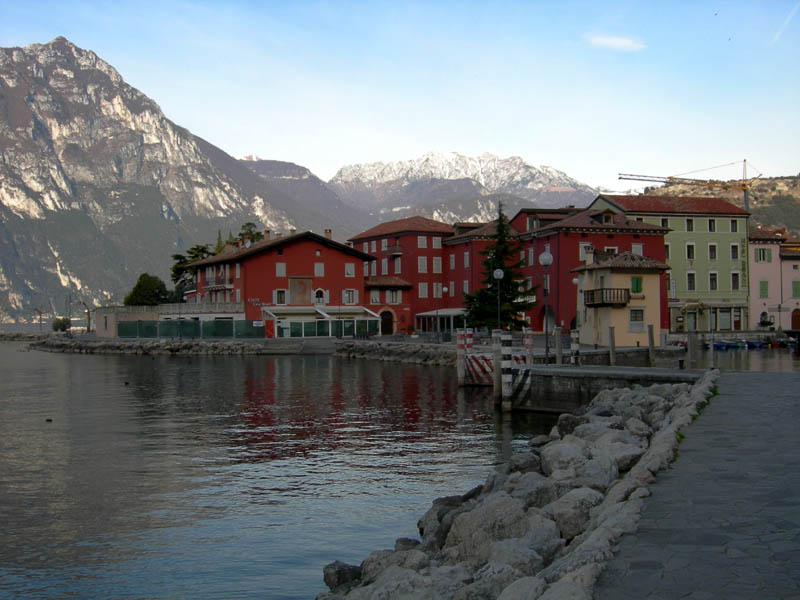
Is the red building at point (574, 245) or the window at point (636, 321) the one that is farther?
the red building at point (574, 245)

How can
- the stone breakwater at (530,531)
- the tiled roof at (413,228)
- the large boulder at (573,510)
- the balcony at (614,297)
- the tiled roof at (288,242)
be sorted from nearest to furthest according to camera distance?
the stone breakwater at (530,531)
the large boulder at (573,510)
the balcony at (614,297)
the tiled roof at (288,242)
the tiled roof at (413,228)

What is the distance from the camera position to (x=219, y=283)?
81562 millimetres

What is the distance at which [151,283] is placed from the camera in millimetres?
106750

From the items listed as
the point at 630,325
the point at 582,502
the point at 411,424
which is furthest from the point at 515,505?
the point at 630,325

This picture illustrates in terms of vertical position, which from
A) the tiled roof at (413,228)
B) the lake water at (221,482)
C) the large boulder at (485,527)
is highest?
the tiled roof at (413,228)

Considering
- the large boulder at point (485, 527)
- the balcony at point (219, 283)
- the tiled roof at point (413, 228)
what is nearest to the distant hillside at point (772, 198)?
the tiled roof at point (413, 228)

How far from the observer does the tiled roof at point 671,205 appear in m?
74.8

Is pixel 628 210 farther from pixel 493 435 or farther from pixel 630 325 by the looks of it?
pixel 493 435

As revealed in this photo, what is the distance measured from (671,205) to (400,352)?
33.4 meters

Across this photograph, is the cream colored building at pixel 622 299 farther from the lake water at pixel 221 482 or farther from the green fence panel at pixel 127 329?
the green fence panel at pixel 127 329

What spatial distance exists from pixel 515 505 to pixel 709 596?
139 inches

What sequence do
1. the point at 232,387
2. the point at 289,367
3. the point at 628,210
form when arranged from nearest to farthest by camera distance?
1. the point at 232,387
2. the point at 289,367
3. the point at 628,210

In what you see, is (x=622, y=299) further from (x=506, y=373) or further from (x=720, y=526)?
(x=720, y=526)

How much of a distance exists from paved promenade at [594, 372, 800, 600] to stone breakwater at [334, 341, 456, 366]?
1526 inches
